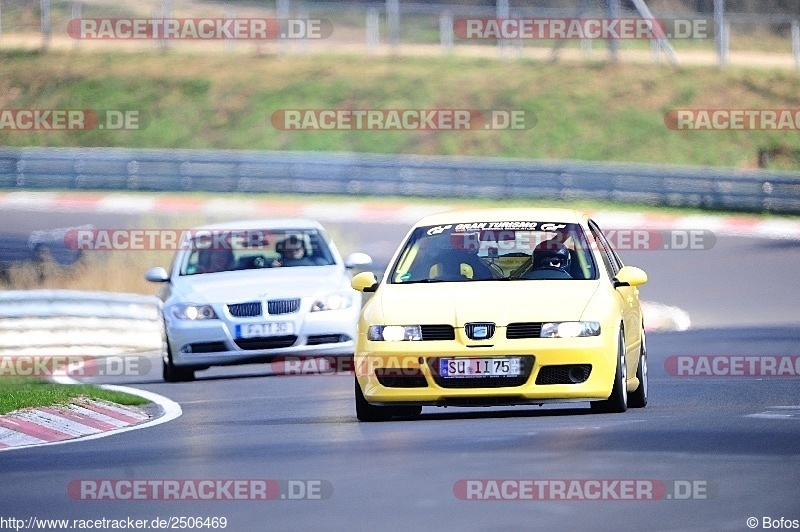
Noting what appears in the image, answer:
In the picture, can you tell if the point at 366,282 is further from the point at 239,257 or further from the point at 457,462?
the point at 239,257

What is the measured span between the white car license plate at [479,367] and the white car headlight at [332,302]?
575cm

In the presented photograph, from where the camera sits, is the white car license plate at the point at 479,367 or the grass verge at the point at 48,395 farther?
the grass verge at the point at 48,395

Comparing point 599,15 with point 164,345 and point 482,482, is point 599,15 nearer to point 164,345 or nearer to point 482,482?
point 164,345

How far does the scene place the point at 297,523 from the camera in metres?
8.61

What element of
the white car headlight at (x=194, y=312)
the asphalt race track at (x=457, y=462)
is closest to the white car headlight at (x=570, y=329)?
the asphalt race track at (x=457, y=462)

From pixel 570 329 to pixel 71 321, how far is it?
11210mm

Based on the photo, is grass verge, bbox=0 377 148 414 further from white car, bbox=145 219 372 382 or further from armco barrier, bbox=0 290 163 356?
armco barrier, bbox=0 290 163 356

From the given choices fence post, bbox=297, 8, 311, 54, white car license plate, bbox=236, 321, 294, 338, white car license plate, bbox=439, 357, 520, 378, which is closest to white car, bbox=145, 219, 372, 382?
white car license plate, bbox=236, 321, 294, 338

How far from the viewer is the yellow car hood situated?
1230 cm

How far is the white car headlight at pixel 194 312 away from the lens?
1788 centimetres

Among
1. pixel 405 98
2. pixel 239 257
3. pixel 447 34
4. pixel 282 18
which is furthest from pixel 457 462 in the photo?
pixel 447 34

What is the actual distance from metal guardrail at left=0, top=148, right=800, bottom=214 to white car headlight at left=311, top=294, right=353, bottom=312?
1853 centimetres

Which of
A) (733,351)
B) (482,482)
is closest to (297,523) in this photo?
(482,482)

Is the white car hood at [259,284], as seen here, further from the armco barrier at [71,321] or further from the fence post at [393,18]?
the fence post at [393,18]
